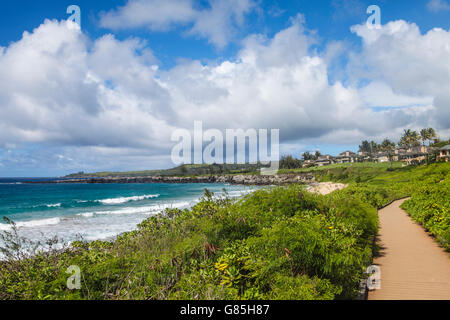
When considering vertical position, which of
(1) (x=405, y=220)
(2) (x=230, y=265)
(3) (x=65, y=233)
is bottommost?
(3) (x=65, y=233)

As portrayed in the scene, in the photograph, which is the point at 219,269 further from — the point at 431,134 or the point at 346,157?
the point at 346,157

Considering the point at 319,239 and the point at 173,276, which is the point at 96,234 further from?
the point at 319,239

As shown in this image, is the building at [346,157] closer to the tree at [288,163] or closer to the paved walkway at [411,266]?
the tree at [288,163]

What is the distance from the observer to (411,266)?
27.6 feet

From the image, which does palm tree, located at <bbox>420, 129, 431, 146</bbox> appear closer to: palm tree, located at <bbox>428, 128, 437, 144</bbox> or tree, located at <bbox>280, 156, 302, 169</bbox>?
palm tree, located at <bbox>428, 128, 437, 144</bbox>

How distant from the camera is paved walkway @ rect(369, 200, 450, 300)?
6445 mm

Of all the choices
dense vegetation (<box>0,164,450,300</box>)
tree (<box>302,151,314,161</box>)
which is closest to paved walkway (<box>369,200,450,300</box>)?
dense vegetation (<box>0,164,450,300</box>)

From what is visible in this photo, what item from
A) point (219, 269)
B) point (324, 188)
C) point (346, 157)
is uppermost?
point (346, 157)

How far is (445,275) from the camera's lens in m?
7.58

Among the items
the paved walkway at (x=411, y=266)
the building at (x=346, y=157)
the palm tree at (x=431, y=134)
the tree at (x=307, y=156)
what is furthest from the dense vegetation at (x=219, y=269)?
the tree at (x=307, y=156)

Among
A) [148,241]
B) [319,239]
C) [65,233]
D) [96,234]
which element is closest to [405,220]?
[319,239]

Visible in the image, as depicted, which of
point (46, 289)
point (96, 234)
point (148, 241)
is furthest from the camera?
point (96, 234)

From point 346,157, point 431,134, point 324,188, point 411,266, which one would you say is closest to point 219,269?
point 411,266

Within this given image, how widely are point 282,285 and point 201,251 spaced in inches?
68.3
